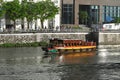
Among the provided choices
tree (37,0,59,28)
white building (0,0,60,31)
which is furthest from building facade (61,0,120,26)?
tree (37,0,59,28)

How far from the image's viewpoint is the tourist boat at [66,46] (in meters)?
88.6

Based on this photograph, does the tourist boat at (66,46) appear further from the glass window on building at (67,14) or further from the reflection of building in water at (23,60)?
the glass window on building at (67,14)

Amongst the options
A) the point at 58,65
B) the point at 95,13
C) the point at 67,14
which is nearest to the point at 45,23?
the point at 67,14

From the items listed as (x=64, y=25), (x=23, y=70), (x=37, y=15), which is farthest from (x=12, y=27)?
(x=23, y=70)

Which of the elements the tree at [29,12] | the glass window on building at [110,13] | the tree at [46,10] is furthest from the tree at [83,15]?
the tree at [29,12]

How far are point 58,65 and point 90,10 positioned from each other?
201ft

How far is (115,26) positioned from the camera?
401 ft

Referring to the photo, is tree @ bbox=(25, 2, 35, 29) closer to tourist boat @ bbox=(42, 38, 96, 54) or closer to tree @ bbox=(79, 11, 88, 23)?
tree @ bbox=(79, 11, 88, 23)

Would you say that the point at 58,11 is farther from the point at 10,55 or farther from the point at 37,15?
the point at 10,55

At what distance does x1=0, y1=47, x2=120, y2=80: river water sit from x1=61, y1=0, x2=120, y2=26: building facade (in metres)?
35.4

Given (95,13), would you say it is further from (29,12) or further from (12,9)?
(12,9)

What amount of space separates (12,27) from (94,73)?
171 feet

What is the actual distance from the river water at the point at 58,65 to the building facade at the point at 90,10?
116 ft

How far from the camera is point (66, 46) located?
90688 millimetres
